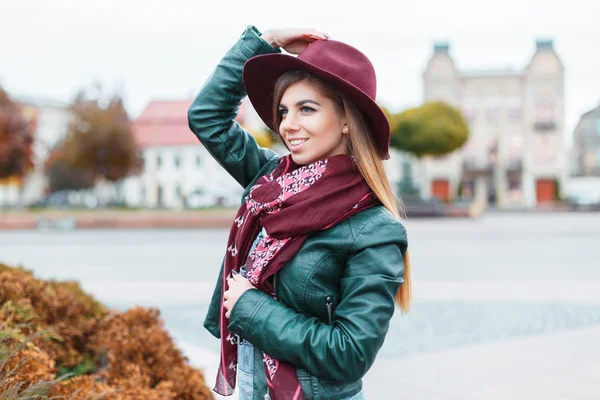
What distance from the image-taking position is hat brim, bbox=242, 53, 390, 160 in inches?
64.0

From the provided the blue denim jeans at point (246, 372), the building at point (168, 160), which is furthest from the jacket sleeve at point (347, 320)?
the building at point (168, 160)

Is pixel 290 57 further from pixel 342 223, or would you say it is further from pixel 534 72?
pixel 534 72

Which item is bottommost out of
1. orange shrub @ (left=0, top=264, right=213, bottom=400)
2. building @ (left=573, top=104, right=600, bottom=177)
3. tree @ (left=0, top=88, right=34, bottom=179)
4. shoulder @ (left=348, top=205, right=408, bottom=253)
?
building @ (left=573, top=104, right=600, bottom=177)

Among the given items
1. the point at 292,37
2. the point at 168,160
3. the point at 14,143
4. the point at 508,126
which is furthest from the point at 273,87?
the point at 168,160

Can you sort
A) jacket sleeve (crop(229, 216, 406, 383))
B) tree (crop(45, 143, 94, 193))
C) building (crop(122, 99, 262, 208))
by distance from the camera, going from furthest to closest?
building (crop(122, 99, 262, 208)), tree (crop(45, 143, 94, 193)), jacket sleeve (crop(229, 216, 406, 383))

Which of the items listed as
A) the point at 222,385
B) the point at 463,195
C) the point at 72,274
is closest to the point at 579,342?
the point at 222,385

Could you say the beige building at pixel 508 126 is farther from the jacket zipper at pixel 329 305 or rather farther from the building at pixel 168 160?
the jacket zipper at pixel 329 305

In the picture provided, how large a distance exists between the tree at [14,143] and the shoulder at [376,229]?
96.2 feet

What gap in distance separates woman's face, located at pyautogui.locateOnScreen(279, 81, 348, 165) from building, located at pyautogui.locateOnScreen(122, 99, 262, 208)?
54276 mm

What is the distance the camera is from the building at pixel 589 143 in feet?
200

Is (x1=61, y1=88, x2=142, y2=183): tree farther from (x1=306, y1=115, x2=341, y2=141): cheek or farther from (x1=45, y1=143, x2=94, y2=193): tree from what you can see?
(x1=306, y1=115, x2=341, y2=141): cheek

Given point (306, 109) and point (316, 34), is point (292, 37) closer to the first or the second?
point (316, 34)

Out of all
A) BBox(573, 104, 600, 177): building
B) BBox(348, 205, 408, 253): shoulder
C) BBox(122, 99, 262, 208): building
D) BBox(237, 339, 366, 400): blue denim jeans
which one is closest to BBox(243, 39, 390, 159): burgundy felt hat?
BBox(348, 205, 408, 253): shoulder

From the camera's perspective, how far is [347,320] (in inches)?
60.9
